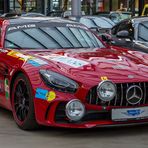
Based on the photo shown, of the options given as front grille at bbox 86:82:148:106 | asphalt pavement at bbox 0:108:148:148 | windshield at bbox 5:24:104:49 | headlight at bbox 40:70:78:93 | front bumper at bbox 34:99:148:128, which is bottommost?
asphalt pavement at bbox 0:108:148:148

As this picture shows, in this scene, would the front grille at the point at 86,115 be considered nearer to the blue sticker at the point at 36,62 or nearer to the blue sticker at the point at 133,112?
the blue sticker at the point at 133,112

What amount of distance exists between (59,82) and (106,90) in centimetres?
53

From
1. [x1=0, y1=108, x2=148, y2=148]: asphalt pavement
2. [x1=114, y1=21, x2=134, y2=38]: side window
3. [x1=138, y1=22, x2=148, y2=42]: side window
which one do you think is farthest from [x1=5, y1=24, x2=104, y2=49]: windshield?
[x1=114, y1=21, x2=134, y2=38]: side window

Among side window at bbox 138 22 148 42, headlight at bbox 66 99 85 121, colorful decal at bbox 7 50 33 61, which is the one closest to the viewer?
headlight at bbox 66 99 85 121

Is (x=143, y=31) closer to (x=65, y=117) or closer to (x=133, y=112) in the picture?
(x=133, y=112)

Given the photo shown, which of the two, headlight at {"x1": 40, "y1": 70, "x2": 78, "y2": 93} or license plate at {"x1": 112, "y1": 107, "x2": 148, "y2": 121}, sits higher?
headlight at {"x1": 40, "y1": 70, "x2": 78, "y2": 93}

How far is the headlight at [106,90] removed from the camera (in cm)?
573

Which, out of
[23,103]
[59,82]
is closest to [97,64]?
[59,82]

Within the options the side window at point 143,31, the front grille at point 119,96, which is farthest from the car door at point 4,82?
the side window at point 143,31

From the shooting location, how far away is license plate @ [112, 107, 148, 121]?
579cm

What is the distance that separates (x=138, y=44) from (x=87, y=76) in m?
4.22

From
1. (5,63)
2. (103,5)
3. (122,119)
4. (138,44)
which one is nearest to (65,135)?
(122,119)

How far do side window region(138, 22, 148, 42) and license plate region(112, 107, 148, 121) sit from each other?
4655 mm

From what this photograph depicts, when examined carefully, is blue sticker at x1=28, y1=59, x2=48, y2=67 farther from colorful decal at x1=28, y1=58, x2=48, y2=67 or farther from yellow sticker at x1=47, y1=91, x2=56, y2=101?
yellow sticker at x1=47, y1=91, x2=56, y2=101
